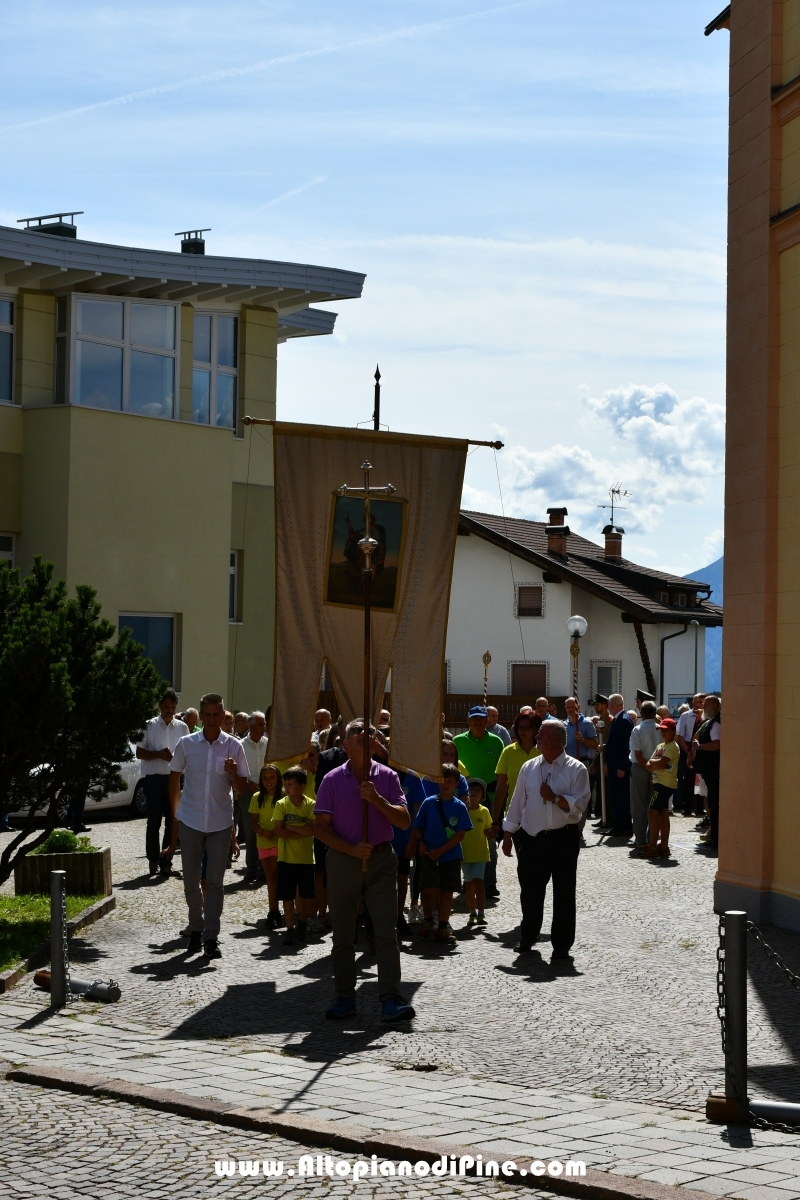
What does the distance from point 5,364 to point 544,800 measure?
16198 millimetres

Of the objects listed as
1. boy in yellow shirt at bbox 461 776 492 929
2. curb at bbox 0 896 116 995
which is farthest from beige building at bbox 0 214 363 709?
boy in yellow shirt at bbox 461 776 492 929

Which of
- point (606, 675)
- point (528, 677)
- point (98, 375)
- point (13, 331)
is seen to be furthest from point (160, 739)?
point (606, 675)

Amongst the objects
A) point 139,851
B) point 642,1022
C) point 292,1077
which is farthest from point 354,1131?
point 139,851

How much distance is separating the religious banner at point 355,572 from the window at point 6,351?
44.1 ft

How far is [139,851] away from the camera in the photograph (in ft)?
65.2

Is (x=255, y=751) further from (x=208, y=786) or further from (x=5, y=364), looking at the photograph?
(x=5, y=364)

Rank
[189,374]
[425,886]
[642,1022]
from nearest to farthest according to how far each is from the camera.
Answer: [642,1022]
[425,886]
[189,374]

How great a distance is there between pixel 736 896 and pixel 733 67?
7.71 meters

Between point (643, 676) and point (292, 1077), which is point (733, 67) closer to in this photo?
point (292, 1077)

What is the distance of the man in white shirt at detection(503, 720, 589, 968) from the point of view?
12.7m

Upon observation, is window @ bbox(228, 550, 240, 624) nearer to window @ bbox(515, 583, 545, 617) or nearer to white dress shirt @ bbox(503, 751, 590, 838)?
white dress shirt @ bbox(503, 751, 590, 838)

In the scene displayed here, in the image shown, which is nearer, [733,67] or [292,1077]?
[292,1077]

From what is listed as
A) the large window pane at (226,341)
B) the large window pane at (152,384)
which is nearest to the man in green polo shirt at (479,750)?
the large window pane at (152,384)

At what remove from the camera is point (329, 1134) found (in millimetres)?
7035
